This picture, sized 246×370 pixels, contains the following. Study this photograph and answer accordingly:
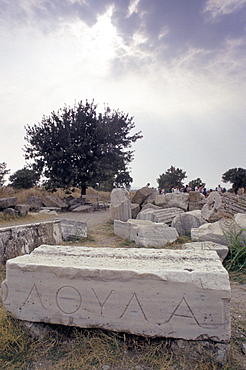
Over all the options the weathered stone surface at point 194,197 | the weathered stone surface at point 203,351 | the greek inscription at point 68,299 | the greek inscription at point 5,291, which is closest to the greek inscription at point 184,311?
the weathered stone surface at point 203,351

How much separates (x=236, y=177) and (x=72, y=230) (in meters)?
21.0

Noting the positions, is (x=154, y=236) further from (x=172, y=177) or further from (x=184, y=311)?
(x=172, y=177)

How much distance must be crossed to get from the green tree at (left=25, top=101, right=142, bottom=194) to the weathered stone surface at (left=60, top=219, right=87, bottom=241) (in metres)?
7.84

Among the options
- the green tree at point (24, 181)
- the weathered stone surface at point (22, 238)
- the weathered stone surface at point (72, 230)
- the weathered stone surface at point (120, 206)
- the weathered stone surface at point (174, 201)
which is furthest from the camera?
the green tree at point (24, 181)

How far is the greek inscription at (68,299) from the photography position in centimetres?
238

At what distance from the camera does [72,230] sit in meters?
6.57

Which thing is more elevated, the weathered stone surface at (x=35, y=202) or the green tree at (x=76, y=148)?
the green tree at (x=76, y=148)

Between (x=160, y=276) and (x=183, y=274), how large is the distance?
0.63 feet

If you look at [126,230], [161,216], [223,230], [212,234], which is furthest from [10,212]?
[223,230]

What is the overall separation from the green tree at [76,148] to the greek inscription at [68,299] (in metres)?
12.1

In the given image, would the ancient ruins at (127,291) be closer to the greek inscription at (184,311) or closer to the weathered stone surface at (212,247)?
the greek inscription at (184,311)

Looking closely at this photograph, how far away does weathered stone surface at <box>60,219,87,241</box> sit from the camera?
6465 millimetres

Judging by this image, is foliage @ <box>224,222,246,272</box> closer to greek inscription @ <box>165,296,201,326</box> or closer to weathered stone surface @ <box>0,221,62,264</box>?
greek inscription @ <box>165,296,201,326</box>

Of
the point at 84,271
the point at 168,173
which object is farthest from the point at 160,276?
the point at 168,173
